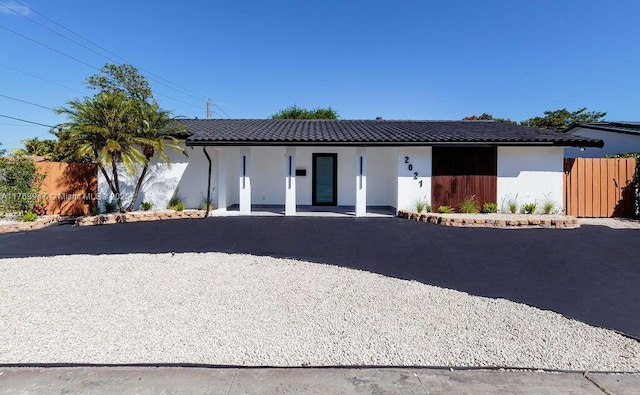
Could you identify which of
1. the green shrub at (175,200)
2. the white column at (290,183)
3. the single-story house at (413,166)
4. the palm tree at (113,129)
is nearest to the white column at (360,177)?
the single-story house at (413,166)

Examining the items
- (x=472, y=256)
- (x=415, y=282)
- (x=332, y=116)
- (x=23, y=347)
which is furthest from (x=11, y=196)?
(x=332, y=116)

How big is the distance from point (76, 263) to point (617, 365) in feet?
27.2

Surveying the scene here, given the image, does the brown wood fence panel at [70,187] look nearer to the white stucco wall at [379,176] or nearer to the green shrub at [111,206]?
the green shrub at [111,206]

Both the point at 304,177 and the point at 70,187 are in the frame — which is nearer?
the point at 70,187

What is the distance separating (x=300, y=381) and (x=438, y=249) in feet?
18.3

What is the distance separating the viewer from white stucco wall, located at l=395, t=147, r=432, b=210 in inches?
501

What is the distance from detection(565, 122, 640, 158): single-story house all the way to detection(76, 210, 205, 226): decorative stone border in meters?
18.6

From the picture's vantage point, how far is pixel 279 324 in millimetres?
3955

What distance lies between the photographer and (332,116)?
39.3 metres

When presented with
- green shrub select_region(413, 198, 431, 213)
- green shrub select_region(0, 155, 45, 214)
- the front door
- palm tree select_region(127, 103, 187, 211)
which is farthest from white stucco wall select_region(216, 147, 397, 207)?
green shrub select_region(0, 155, 45, 214)

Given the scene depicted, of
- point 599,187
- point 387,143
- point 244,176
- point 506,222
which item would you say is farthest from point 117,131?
point 599,187

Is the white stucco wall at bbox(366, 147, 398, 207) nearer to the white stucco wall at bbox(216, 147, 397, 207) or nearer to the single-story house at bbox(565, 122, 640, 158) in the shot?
the white stucco wall at bbox(216, 147, 397, 207)

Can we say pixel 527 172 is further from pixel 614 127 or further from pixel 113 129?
pixel 113 129

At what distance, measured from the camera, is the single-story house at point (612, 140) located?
54.6 ft
